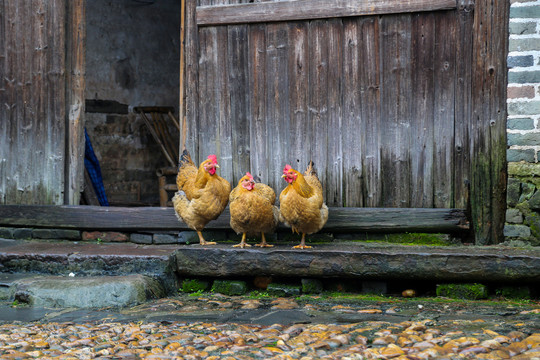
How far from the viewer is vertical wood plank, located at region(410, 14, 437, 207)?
5684 mm

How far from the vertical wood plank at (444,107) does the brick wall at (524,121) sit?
0.51 m

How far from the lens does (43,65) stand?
6699 mm

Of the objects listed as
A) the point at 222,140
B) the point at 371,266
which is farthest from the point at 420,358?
the point at 222,140

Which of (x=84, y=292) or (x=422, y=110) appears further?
(x=422, y=110)

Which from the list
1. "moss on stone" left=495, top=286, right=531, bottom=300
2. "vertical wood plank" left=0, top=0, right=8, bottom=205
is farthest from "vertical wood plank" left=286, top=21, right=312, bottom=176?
"vertical wood plank" left=0, top=0, right=8, bottom=205

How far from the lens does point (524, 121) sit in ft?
17.6

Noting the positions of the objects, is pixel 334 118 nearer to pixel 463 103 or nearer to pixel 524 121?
pixel 463 103

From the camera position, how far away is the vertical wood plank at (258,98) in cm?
614

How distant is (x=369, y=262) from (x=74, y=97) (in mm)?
3790

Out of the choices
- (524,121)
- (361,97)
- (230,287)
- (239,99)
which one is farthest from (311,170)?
(524,121)

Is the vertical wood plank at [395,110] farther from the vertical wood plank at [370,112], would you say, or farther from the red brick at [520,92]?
the red brick at [520,92]

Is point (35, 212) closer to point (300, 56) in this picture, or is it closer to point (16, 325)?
point (16, 325)

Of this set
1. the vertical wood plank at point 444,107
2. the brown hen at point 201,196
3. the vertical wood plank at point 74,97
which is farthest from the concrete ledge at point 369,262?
the vertical wood plank at point 74,97

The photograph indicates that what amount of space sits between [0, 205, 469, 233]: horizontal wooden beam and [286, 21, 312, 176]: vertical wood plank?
658 mm
